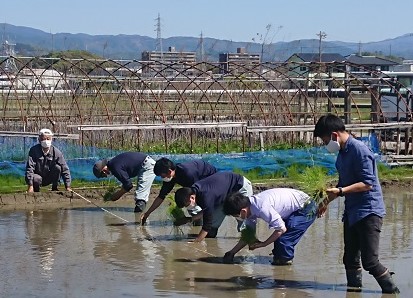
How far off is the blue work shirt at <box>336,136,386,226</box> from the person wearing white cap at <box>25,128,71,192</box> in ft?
22.8

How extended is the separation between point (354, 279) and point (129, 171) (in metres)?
5.36

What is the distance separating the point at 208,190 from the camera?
10062mm

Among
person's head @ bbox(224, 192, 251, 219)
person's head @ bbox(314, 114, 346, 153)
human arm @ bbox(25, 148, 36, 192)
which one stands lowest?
human arm @ bbox(25, 148, 36, 192)

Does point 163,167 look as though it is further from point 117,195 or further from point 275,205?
point 117,195

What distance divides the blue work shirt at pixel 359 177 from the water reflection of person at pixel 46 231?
331cm

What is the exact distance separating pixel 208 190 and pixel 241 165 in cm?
691

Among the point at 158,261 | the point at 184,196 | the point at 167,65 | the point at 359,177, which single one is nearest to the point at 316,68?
the point at 167,65

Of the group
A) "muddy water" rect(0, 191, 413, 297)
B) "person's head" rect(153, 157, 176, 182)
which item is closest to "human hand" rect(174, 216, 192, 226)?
"muddy water" rect(0, 191, 413, 297)

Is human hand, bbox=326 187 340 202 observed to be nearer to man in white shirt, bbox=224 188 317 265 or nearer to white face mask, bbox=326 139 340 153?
white face mask, bbox=326 139 340 153

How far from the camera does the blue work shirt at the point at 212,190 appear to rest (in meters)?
10.0

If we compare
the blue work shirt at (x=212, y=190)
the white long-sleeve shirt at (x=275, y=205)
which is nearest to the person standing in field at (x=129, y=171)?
the blue work shirt at (x=212, y=190)

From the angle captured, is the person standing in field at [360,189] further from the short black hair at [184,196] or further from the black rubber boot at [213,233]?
the black rubber boot at [213,233]

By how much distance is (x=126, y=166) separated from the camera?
12.9 meters

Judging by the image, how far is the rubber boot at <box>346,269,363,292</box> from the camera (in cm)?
838
